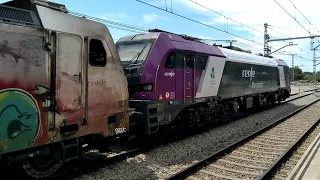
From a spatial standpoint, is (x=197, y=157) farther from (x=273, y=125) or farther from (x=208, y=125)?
(x=273, y=125)

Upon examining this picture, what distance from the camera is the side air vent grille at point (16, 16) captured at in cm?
534

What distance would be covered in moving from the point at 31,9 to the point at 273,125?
11747 millimetres

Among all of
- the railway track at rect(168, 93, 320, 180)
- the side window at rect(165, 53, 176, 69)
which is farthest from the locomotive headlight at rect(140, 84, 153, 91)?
the railway track at rect(168, 93, 320, 180)

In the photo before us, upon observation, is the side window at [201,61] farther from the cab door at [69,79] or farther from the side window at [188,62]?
the cab door at [69,79]

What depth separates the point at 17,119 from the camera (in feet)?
17.1

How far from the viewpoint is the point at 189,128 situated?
529 inches

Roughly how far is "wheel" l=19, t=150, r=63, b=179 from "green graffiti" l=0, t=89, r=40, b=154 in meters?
0.83

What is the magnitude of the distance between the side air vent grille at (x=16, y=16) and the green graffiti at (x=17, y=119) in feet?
3.76

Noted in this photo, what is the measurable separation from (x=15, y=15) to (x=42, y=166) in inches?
111

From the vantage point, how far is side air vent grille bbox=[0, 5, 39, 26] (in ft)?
17.5

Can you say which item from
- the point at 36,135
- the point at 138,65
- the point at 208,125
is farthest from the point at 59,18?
the point at 208,125

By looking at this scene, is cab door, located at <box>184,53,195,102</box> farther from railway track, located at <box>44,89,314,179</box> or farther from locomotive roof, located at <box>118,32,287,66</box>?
railway track, located at <box>44,89,314,179</box>

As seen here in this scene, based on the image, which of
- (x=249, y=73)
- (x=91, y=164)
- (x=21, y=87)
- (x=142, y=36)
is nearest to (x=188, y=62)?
(x=142, y=36)

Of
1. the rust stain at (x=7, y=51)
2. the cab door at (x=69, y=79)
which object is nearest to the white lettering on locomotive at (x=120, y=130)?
the cab door at (x=69, y=79)
